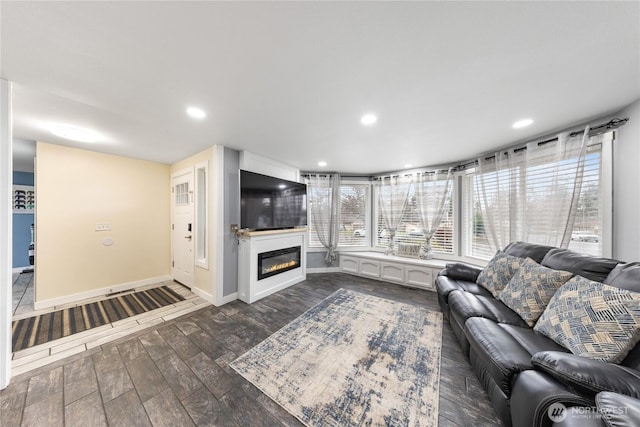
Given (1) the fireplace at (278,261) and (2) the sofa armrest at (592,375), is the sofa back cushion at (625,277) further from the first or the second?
(1) the fireplace at (278,261)

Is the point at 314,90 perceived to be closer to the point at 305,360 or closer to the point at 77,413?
the point at 305,360

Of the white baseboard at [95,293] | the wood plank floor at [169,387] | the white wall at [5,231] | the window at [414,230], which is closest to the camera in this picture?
the wood plank floor at [169,387]

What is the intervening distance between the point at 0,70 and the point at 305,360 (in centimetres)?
320

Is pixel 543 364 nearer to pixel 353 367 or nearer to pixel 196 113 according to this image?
pixel 353 367

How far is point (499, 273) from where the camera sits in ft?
7.09

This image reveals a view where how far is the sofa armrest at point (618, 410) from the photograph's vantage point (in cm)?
69

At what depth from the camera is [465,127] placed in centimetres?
225

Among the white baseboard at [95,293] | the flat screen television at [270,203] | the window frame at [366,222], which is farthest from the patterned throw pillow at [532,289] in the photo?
the white baseboard at [95,293]

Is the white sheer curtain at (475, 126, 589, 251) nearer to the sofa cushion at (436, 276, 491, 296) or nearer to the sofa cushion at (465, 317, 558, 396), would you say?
the sofa cushion at (436, 276, 491, 296)

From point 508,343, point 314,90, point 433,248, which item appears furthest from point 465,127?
point 433,248

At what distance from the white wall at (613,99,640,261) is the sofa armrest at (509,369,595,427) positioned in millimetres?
1831

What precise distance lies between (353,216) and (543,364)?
3.63m

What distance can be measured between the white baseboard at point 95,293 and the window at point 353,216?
3127mm

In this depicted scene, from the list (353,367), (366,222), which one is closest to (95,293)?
(353,367)
